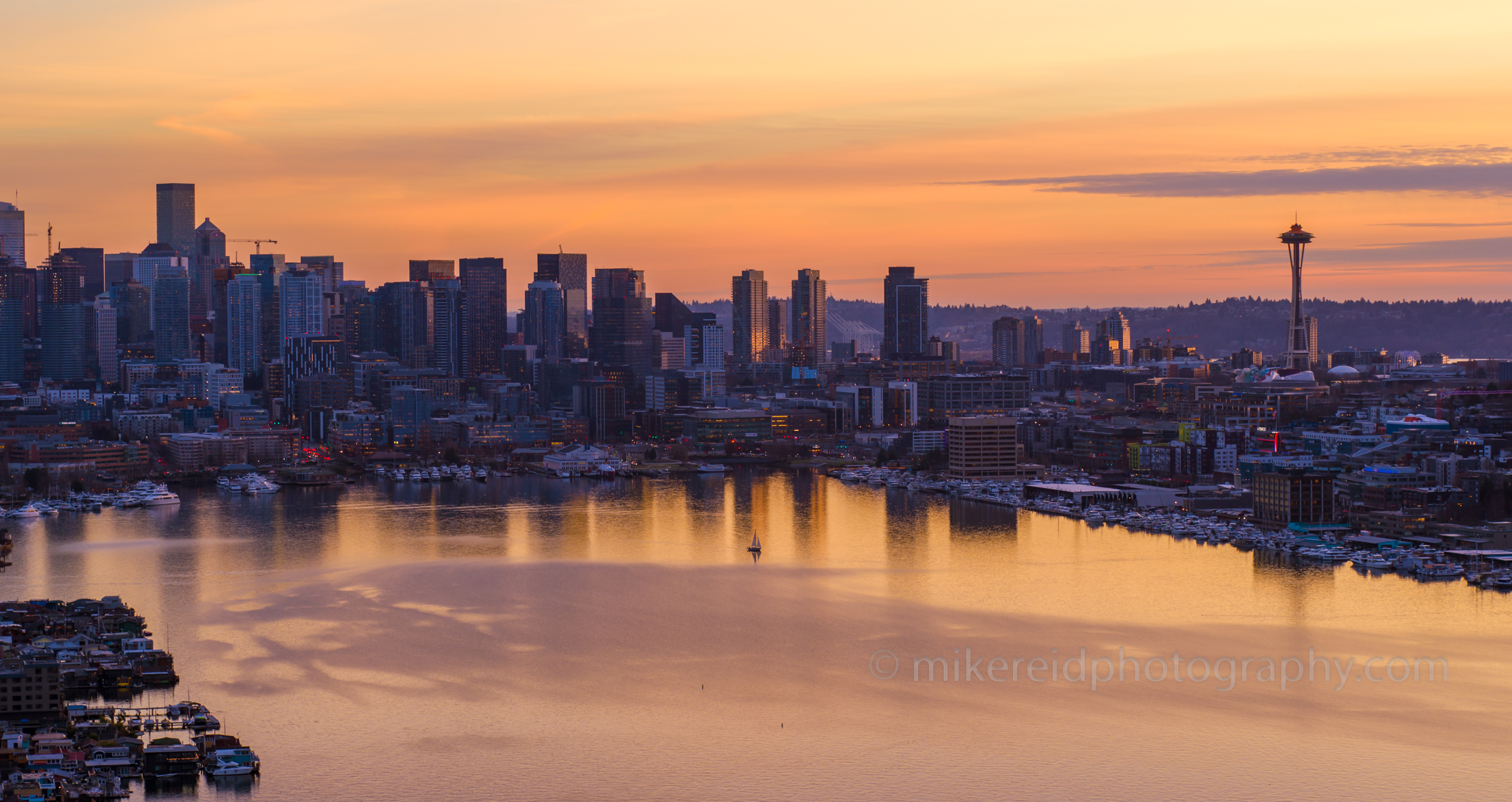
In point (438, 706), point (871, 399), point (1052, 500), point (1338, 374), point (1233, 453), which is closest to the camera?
point (438, 706)

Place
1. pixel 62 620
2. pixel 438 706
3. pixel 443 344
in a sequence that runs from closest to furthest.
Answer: pixel 438 706, pixel 62 620, pixel 443 344

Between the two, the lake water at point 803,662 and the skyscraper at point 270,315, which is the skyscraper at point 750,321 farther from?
the lake water at point 803,662

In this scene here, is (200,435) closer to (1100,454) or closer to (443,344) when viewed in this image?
(1100,454)

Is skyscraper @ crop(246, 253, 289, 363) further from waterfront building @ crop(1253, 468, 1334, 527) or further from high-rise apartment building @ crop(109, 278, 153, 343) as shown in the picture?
waterfront building @ crop(1253, 468, 1334, 527)

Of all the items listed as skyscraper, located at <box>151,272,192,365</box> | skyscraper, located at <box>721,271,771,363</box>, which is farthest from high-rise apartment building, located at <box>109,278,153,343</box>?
skyscraper, located at <box>721,271,771,363</box>

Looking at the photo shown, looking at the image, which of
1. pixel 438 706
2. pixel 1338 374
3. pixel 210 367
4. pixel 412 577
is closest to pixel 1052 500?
pixel 412 577

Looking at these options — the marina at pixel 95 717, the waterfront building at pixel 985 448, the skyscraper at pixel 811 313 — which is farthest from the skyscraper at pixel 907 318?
the marina at pixel 95 717
